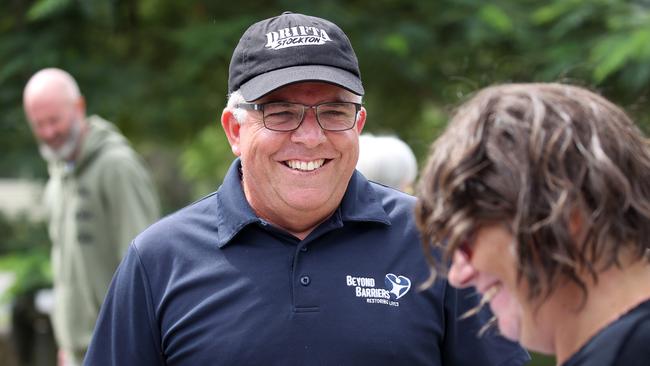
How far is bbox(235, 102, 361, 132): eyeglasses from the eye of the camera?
2.83 metres

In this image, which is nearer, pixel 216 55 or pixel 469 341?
pixel 469 341

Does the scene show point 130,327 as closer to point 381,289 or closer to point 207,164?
point 381,289

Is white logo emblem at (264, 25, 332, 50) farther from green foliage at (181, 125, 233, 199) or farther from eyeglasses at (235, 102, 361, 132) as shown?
green foliage at (181, 125, 233, 199)

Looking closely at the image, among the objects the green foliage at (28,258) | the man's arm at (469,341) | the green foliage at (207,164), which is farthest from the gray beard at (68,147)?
the man's arm at (469,341)

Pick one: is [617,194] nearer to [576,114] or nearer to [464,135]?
[576,114]

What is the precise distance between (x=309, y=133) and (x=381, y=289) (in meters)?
0.50

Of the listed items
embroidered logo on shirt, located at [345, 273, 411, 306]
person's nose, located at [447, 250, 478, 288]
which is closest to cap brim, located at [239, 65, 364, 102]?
embroidered logo on shirt, located at [345, 273, 411, 306]

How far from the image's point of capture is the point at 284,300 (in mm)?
2674

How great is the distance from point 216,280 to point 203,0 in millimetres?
4644

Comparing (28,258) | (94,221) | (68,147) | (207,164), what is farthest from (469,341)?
(207,164)

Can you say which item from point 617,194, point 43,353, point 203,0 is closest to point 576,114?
point 617,194

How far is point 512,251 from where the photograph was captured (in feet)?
5.70

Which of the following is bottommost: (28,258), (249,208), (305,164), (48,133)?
(28,258)

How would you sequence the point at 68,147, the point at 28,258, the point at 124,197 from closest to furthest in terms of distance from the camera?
the point at 124,197
the point at 68,147
the point at 28,258
